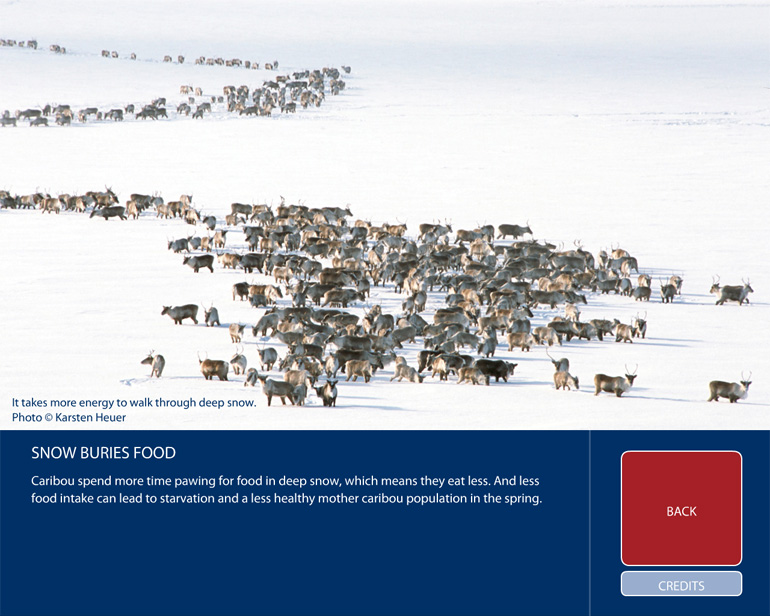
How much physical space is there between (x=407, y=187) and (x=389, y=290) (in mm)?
13682

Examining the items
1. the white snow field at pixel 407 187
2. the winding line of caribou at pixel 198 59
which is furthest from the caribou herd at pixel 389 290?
the winding line of caribou at pixel 198 59

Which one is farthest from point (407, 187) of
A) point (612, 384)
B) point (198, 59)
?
point (198, 59)

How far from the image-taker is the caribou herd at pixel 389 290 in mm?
15930

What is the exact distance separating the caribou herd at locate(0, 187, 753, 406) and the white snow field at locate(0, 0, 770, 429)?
0.92 feet

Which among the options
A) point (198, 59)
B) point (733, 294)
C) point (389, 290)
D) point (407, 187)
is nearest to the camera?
point (733, 294)

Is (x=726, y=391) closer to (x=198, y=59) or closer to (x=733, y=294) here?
(x=733, y=294)

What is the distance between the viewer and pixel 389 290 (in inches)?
881

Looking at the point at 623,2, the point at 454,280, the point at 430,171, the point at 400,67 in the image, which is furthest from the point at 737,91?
the point at 623,2

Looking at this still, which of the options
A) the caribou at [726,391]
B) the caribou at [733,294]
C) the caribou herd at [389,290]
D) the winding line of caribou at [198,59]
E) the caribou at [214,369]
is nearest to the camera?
the caribou at [726,391]

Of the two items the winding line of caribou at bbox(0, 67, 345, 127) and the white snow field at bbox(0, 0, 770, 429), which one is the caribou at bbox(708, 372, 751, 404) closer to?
the white snow field at bbox(0, 0, 770, 429)

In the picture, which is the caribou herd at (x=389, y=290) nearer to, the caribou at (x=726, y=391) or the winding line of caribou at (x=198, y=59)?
the caribou at (x=726, y=391)

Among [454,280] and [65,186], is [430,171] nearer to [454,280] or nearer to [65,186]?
[65,186]

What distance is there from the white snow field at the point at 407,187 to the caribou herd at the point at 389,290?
11.0 inches

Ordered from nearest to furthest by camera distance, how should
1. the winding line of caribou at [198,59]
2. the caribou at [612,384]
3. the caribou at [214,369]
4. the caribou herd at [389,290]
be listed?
the caribou at [612,384] → the caribou at [214,369] → the caribou herd at [389,290] → the winding line of caribou at [198,59]
